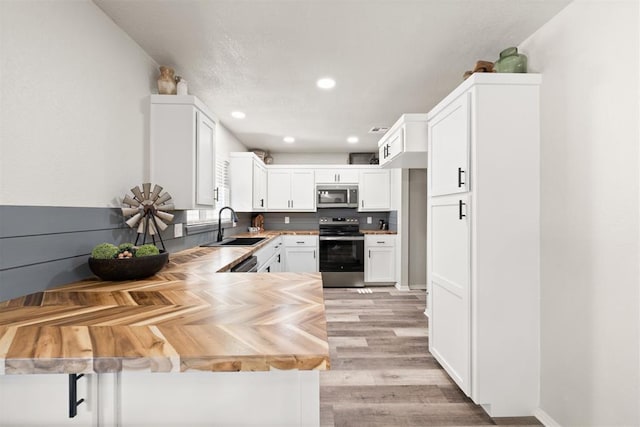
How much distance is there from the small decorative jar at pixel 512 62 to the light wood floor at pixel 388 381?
2.12m

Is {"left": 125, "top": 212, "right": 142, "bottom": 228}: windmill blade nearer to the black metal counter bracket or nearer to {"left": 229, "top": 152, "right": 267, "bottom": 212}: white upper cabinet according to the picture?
the black metal counter bracket

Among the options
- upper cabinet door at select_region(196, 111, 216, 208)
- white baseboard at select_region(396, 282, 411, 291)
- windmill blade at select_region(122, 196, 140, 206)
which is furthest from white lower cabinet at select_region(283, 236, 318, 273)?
windmill blade at select_region(122, 196, 140, 206)

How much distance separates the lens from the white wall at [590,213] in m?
1.38

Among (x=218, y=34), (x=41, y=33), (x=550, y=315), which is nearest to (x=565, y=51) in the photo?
(x=550, y=315)

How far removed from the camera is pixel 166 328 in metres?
0.86

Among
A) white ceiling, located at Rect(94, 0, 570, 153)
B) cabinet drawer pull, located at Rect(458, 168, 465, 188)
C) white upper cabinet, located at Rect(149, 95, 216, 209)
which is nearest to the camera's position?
white ceiling, located at Rect(94, 0, 570, 153)

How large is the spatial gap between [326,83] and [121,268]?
211 cm

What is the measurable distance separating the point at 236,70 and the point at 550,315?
2.72 metres

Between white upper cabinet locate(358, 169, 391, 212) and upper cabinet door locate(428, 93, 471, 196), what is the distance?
9.25 feet

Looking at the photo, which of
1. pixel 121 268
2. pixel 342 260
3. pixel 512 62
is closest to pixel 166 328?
pixel 121 268

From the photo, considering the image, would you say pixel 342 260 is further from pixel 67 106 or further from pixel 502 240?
pixel 67 106

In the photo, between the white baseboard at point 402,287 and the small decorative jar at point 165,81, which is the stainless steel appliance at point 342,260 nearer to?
the white baseboard at point 402,287

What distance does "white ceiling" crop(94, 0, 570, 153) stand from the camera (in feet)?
5.60

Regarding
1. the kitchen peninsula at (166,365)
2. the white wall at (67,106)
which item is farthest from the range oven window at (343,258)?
the kitchen peninsula at (166,365)
